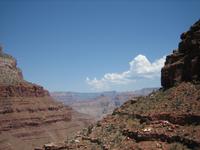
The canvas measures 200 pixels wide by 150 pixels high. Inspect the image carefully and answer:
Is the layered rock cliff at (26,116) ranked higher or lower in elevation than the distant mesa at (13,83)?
lower

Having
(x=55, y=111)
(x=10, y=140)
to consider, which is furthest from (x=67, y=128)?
(x=10, y=140)

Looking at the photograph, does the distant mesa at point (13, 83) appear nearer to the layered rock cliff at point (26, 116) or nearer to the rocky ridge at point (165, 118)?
the layered rock cliff at point (26, 116)

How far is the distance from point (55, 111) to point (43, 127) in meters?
12.9

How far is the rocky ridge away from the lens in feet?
110

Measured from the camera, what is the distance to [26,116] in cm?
12525

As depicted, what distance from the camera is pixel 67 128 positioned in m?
141

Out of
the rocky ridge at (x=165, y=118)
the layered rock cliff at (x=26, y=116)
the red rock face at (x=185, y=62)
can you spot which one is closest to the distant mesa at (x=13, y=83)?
the layered rock cliff at (x=26, y=116)

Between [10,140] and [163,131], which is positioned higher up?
[163,131]

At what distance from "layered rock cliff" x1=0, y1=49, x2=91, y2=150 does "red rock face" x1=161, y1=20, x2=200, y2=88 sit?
231ft

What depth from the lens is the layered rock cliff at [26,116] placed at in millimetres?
116250

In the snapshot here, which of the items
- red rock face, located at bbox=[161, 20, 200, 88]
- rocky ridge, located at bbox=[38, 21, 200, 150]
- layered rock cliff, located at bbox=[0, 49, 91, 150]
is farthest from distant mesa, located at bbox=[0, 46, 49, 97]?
red rock face, located at bbox=[161, 20, 200, 88]

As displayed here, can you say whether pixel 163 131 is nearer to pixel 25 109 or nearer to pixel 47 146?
pixel 47 146

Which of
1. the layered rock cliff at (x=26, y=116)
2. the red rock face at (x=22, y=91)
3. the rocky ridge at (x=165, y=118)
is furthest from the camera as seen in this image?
the red rock face at (x=22, y=91)

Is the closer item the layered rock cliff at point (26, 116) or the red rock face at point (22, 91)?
the layered rock cliff at point (26, 116)
